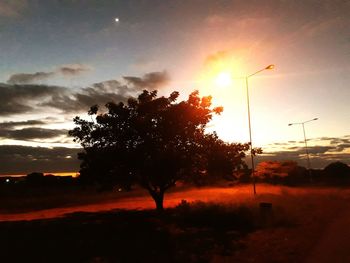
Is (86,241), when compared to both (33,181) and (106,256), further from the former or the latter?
(33,181)

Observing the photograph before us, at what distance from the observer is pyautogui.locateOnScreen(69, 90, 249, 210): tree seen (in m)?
25.0

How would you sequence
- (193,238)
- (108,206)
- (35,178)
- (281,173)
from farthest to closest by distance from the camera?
(35,178) < (281,173) < (108,206) < (193,238)

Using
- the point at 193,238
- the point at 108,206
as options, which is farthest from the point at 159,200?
the point at 193,238

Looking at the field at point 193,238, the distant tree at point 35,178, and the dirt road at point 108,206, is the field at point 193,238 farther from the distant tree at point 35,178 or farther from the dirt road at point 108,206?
the distant tree at point 35,178

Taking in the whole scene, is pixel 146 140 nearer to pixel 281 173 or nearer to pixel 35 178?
pixel 281 173

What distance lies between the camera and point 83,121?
26.4 meters

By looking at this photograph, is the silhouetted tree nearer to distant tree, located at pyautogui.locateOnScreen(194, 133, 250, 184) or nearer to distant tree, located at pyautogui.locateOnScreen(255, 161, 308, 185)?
distant tree, located at pyautogui.locateOnScreen(194, 133, 250, 184)

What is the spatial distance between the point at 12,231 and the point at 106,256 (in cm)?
939

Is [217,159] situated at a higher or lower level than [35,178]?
lower

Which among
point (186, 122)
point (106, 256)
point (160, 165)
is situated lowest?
point (106, 256)

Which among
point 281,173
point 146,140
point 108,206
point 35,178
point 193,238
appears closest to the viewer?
point 193,238

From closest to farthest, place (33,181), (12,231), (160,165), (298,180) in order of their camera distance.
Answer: (12,231) < (160,165) < (298,180) < (33,181)

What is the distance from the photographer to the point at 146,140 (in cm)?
2519

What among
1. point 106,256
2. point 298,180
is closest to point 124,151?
point 106,256
